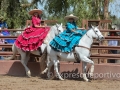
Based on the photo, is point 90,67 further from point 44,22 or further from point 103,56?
point 44,22

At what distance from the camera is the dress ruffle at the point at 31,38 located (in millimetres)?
9922

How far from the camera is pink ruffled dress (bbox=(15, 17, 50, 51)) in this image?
9.92 meters

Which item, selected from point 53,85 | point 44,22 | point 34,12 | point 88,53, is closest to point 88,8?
point 44,22

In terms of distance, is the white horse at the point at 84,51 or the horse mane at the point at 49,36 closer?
the white horse at the point at 84,51

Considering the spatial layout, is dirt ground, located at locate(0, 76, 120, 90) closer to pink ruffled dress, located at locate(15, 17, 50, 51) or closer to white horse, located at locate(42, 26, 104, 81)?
white horse, located at locate(42, 26, 104, 81)

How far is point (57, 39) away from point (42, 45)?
78cm

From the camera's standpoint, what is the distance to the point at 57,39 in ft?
30.8

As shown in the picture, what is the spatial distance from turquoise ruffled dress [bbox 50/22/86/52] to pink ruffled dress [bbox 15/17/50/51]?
653 millimetres

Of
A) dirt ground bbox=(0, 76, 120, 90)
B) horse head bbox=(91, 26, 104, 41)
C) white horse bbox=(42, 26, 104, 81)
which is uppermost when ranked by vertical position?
horse head bbox=(91, 26, 104, 41)

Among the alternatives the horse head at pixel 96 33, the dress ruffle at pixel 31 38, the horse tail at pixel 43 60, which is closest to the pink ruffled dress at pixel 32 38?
the dress ruffle at pixel 31 38

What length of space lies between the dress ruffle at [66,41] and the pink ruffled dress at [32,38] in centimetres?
65

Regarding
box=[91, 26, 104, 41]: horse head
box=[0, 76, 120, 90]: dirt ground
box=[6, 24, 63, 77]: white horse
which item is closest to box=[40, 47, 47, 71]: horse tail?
box=[6, 24, 63, 77]: white horse

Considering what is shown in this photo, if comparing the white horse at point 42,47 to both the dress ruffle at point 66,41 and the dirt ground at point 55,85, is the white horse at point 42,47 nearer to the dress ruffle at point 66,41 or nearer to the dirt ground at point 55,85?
the dress ruffle at point 66,41

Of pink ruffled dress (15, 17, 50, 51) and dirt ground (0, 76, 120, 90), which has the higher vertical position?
pink ruffled dress (15, 17, 50, 51)
